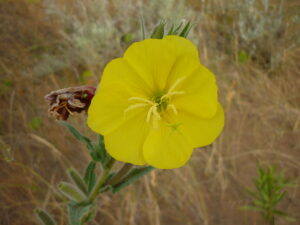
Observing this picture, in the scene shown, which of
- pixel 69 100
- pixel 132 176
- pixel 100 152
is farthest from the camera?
pixel 132 176

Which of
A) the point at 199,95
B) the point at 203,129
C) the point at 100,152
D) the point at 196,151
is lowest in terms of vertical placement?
the point at 196,151

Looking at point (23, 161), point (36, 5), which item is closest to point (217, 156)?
point (23, 161)

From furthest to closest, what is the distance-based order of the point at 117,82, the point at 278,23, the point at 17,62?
1. the point at 278,23
2. the point at 17,62
3. the point at 117,82

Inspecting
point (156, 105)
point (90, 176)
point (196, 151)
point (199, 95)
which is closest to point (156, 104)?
point (156, 105)

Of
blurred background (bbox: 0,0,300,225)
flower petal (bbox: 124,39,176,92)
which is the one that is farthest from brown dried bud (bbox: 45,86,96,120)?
blurred background (bbox: 0,0,300,225)

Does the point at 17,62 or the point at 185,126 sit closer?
the point at 185,126

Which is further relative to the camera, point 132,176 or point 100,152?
point 132,176

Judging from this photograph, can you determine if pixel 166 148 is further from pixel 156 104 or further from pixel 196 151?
pixel 196 151

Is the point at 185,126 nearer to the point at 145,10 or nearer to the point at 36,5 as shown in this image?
the point at 145,10

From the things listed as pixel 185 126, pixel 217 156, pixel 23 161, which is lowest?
pixel 217 156
